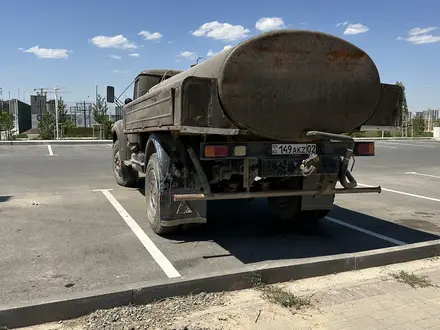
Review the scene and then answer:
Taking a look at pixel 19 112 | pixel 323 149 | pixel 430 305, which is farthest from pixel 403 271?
pixel 19 112

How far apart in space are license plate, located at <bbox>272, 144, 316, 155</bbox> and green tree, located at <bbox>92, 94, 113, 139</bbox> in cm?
3364

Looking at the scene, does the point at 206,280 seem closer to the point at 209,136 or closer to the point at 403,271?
the point at 209,136

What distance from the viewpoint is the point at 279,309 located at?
3.76 meters

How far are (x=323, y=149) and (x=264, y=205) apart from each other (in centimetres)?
338

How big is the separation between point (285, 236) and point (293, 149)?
1.65 m

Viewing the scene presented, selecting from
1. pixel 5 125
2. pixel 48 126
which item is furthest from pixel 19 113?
pixel 5 125

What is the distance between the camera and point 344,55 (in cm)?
491

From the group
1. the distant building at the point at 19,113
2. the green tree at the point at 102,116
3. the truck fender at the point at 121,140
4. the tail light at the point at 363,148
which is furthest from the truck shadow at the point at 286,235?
the distant building at the point at 19,113

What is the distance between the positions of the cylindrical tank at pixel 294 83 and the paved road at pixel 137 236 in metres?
1.65

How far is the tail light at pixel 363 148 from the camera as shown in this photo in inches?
213

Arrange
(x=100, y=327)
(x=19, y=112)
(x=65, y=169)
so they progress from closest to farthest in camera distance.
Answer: (x=100, y=327)
(x=65, y=169)
(x=19, y=112)

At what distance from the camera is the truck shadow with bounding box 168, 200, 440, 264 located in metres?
5.41

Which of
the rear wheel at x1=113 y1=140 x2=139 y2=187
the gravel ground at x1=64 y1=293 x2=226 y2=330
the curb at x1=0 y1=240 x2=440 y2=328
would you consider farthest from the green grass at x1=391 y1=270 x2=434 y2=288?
the rear wheel at x1=113 y1=140 x2=139 y2=187

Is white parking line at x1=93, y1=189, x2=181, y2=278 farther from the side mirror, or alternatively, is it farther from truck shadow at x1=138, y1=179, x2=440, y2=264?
the side mirror
